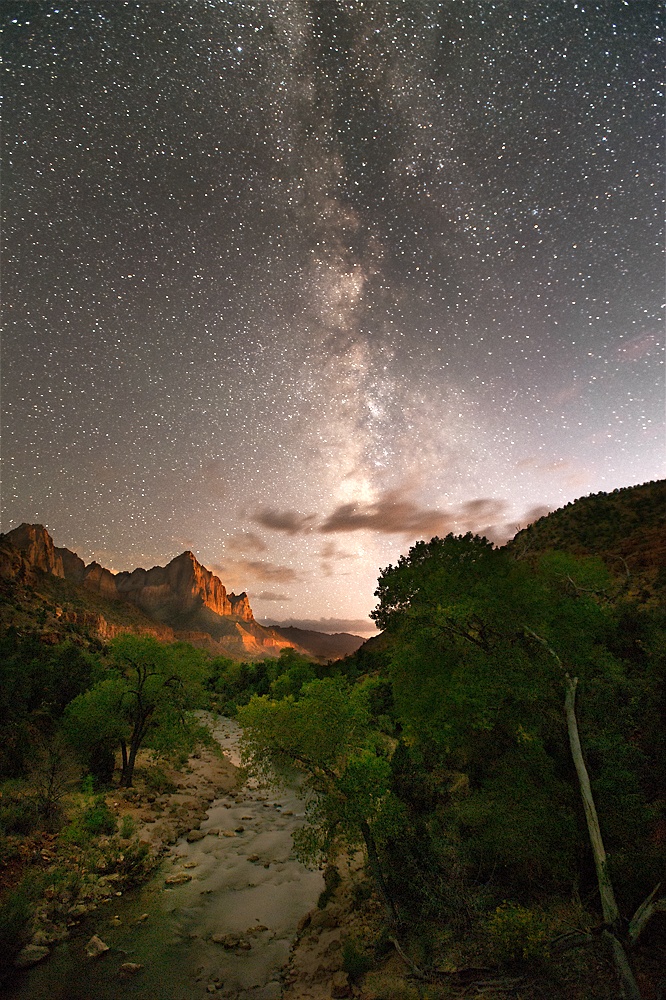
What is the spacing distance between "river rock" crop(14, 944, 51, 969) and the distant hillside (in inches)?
1491

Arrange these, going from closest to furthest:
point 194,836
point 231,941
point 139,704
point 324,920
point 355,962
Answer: point 355,962 < point 231,941 < point 324,920 < point 194,836 < point 139,704

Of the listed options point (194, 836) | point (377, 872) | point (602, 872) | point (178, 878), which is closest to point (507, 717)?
point (602, 872)

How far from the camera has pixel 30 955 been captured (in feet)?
38.6

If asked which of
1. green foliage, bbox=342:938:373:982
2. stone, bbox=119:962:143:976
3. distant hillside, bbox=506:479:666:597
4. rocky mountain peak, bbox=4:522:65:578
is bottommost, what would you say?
green foliage, bbox=342:938:373:982

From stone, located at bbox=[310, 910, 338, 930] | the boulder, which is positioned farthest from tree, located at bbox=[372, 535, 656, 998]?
the boulder

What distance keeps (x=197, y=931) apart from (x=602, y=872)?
12.8m

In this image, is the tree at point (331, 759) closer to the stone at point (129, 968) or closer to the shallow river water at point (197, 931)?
the shallow river water at point (197, 931)

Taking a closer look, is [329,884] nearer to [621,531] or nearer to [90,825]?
[90,825]

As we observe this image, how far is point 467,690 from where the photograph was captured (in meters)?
13.3

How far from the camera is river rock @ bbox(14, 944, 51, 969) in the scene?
11.5m

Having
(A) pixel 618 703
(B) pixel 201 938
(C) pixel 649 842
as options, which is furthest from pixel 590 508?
(B) pixel 201 938

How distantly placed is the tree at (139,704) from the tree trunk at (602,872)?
21289 millimetres

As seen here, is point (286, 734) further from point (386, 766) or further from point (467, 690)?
point (467, 690)

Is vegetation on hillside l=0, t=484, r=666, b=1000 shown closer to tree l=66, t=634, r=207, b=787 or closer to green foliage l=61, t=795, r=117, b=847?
green foliage l=61, t=795, r=117, b=847
